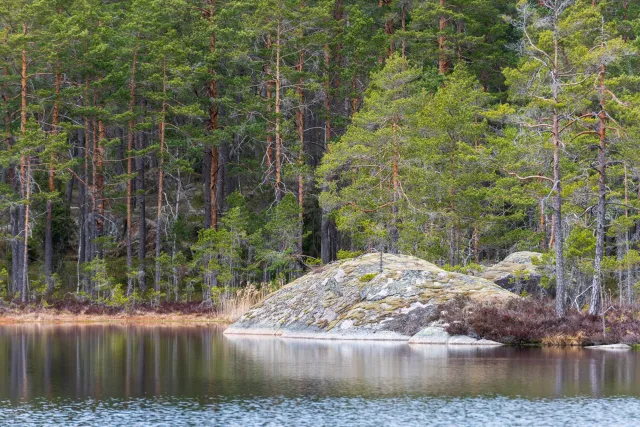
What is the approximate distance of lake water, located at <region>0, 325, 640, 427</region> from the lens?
17.0 metres

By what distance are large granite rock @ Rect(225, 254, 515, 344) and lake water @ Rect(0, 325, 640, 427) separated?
182cm

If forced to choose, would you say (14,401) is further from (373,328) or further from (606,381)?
(373,328)

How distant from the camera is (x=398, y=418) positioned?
1681 cm

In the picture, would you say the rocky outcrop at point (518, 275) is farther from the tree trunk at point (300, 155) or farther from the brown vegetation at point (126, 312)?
the brown vegetation at point (126, 312)

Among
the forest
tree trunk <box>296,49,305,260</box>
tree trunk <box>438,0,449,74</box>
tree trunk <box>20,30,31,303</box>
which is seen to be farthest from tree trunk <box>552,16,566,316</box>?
tree trunk <box>20,30,31,303</box>

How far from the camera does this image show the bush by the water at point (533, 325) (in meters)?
31.0

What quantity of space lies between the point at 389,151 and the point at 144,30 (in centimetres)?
1924

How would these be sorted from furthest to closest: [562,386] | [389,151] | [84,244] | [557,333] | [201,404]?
[84,244]
[389,151]
[557,333]
[562,386]
[201,404]

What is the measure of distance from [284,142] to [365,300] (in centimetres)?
2243

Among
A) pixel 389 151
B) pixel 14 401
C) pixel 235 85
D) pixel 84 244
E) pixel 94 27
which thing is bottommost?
pixel 14 401

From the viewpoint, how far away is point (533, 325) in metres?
31.4

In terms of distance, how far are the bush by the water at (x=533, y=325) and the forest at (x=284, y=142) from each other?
553 cm

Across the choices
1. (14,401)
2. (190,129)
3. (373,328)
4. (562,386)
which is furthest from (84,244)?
(562,386)

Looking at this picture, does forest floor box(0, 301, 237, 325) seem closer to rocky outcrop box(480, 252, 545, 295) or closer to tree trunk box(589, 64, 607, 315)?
rocky outcrop box(480, 252, 545, 295)
